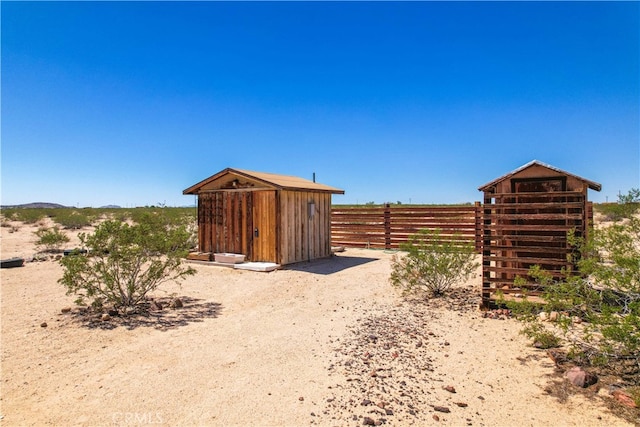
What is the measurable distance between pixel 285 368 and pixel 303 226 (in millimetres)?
8366

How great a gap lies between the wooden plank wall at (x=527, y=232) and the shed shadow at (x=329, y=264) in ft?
17.0

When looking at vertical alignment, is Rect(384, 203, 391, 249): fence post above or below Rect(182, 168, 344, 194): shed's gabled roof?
below

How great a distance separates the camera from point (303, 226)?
12.6 metres

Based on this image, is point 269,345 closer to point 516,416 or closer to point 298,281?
point 516,416

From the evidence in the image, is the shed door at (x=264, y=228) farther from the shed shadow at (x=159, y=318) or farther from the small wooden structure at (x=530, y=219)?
the small wooden structure at (x=530, y=219)

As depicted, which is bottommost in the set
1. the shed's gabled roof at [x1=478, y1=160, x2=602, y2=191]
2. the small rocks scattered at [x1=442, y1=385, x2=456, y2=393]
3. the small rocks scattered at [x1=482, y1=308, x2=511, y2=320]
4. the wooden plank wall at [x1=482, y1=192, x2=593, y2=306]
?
the small rocks scattered at [x1=442, y1=385, x2=456, y2=393]

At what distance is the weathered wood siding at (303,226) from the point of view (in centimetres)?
1170

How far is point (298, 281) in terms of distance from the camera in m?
9.55

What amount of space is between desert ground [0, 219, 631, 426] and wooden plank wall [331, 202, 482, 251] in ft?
26.6

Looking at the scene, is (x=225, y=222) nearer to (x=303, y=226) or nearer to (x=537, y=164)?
(x=303, y=226)

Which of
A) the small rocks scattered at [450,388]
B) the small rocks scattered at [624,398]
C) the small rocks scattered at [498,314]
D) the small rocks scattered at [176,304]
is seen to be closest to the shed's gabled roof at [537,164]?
the small rocks scattered at [498,314]

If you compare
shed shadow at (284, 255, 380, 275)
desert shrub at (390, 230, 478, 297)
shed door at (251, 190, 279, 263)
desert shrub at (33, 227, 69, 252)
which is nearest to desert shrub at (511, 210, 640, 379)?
desert shrub at (390, 230, 478, 297)

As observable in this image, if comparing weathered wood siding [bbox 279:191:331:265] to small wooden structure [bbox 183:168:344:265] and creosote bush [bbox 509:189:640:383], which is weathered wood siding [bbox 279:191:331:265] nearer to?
small wooden structure [bbox 183:168:344:265]

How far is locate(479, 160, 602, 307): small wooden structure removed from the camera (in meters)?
6.08
